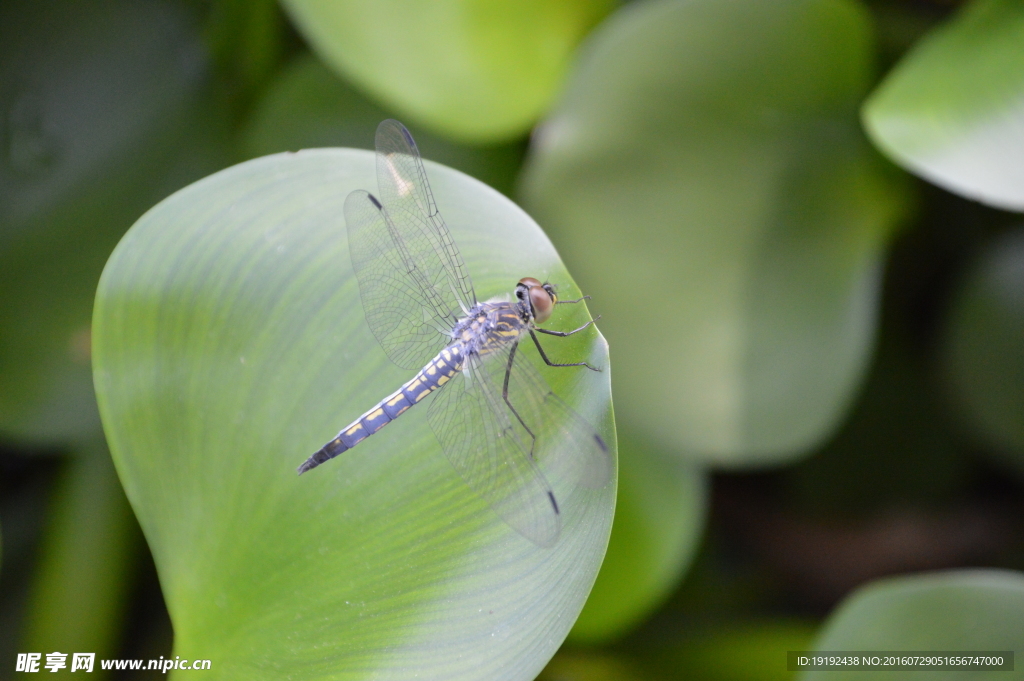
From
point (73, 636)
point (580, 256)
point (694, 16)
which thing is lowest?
point (73, 636)

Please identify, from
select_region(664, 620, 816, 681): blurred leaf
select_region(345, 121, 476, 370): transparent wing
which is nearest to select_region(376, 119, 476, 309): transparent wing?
select_region(345, 121, 476, 370): transparent wing

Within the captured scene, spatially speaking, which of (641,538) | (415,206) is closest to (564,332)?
(415,206)

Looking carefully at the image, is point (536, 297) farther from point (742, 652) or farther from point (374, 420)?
point (742, 652)

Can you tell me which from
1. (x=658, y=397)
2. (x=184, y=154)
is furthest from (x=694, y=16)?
(x=184, y=154)

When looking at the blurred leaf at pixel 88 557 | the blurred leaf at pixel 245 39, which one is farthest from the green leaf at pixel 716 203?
the blurred leaf at pixel 88 557

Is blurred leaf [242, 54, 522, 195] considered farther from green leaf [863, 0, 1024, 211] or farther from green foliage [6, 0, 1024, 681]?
green leaf [863, 0, 1024, 211]

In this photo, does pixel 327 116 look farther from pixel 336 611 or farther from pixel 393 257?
pixel 336 611
